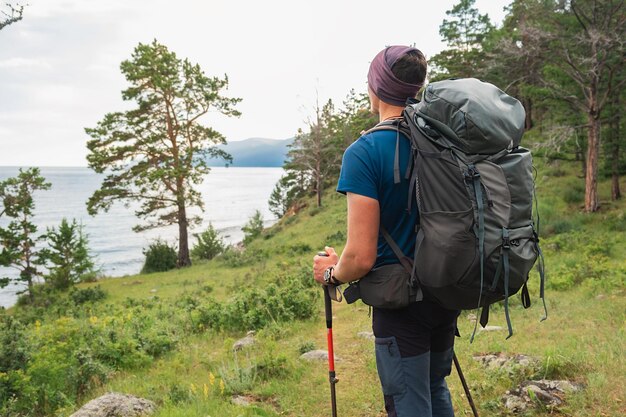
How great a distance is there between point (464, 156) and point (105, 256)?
5018cm

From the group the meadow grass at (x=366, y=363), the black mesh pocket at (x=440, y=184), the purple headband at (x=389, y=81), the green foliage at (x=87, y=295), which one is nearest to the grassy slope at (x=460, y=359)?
the meadow grass at (x=366, y=363)

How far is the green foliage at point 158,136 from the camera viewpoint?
990 inches

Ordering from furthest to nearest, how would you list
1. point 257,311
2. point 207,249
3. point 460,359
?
point 207,249, point 257,311, point 460,359

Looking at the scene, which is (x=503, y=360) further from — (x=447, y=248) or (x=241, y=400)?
(x=447, y=248)

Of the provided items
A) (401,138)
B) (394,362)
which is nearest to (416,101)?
(401,138)

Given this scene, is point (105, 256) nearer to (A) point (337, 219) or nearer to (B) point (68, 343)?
(A) point (337, 219)

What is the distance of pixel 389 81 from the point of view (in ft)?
7.43

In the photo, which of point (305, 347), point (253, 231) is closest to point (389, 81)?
point (305, 347)

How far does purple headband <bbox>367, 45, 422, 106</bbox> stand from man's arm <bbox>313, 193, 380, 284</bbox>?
61cm

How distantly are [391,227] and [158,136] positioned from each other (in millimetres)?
26538

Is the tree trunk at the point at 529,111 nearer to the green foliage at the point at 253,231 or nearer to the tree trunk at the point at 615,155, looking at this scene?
the tree trunk at the point at 615,155

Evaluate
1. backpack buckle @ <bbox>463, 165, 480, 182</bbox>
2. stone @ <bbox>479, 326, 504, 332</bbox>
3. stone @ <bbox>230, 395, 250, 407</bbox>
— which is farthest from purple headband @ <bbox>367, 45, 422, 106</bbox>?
stone @ <bbox>479, 326, 504, 332</bbox>

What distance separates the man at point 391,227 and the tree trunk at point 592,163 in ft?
62.4

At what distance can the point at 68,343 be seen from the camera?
6.66 m
